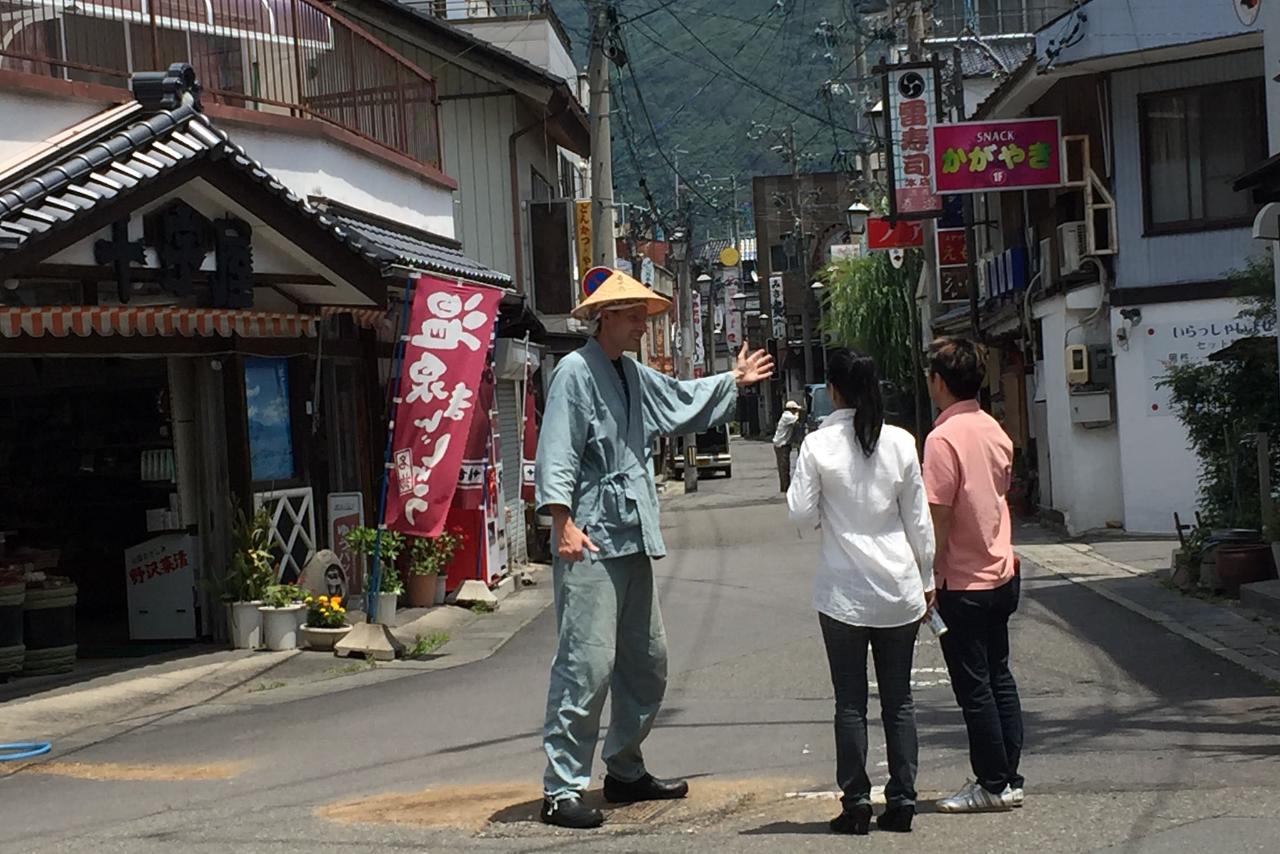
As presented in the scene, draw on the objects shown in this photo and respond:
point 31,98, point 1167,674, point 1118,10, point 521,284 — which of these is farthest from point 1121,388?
point 31,98

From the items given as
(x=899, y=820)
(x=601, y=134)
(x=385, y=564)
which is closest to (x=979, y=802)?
(x=899, y=820)

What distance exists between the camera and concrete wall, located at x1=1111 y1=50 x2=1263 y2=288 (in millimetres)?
20578

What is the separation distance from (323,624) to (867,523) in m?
7.74

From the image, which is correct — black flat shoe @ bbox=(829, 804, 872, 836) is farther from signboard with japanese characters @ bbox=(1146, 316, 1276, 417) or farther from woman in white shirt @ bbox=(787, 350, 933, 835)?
signboard with japanese characters @ bbox=(1146, 316, 1276, 417)

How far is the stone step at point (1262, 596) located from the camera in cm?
1267

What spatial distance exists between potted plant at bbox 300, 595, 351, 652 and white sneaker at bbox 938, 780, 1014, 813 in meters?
7.34

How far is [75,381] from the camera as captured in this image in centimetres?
1495

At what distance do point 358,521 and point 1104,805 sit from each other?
Result: 31.8ft

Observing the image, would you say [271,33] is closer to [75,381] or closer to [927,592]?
[75,381]

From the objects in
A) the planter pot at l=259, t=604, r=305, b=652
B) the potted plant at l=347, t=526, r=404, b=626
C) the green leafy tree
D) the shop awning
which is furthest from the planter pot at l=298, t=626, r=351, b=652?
the green leafy tree

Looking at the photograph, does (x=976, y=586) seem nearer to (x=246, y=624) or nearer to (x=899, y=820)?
(x=899, y=820)

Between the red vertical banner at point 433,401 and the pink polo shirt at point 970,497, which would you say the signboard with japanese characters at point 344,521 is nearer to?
the red vertical banner at point 433,401

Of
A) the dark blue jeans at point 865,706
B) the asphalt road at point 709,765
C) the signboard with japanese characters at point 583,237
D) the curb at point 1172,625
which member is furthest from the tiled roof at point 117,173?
the signboard with japanese characters at point 583,237

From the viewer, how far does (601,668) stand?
6559 mm
